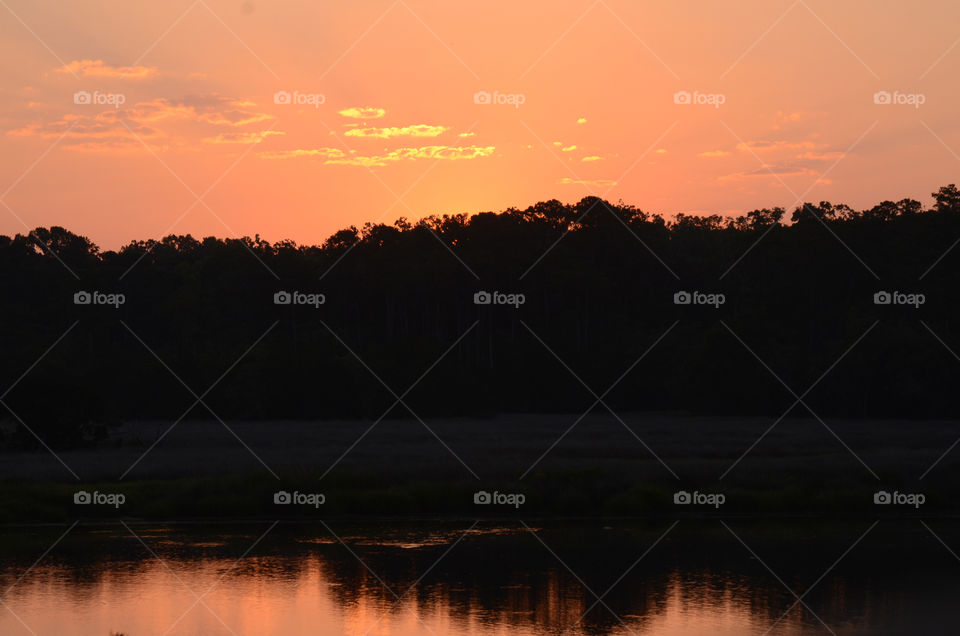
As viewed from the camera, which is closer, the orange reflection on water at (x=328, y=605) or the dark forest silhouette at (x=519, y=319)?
the orange reflection on water at (x=328, y=605)

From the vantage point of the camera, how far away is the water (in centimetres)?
2192

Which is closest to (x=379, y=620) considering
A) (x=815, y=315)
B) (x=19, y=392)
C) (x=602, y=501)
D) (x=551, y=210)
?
(x=602, y=501)

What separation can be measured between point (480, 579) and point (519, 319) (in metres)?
74.5

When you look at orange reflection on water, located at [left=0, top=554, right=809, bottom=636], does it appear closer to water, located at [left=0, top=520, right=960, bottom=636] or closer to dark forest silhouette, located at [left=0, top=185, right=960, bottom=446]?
water, located at [left=0, top=520, right=960, bottom=636]

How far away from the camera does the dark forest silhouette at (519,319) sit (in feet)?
260

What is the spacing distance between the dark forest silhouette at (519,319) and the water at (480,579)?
37.0m

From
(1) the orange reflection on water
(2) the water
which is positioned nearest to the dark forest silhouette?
(2) the water

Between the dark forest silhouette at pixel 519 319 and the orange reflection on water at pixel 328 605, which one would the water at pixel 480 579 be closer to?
the orange reflection on water at pixel 328 605

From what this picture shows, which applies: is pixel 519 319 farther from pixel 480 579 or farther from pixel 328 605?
pixel 328 605

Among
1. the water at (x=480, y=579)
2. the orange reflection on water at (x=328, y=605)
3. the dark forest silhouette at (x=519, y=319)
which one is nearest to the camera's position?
the orange reflection on water at (x=328, y=605)

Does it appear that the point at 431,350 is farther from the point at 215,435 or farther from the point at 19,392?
the point at 19,392

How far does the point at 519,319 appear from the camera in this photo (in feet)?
329

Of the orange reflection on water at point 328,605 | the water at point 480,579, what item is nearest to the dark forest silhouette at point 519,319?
the water at point 480,579

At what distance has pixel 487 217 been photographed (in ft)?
350
